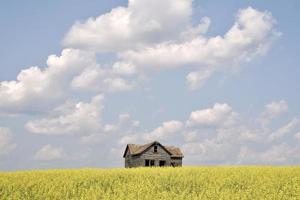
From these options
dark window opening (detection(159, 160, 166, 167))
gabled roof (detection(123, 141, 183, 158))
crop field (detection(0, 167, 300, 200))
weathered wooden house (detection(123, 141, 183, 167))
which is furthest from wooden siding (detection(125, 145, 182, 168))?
crop field (detection(0, 167, 300, 200))

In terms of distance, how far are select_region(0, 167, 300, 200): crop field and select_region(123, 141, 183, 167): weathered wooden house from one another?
1170 inches

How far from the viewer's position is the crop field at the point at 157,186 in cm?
1781

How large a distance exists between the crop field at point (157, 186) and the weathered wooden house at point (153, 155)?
2972 centimetres

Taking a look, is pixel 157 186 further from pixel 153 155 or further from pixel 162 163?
pixel 162 163

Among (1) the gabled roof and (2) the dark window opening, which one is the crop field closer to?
(1) the gabled roof

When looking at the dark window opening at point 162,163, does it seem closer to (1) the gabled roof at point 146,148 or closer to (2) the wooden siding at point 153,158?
(2) the wooden siding at point 153,158

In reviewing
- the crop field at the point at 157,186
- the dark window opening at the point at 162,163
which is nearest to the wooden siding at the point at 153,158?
the dark window opening at the point at 162,163

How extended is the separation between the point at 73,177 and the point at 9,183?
12.6 ft

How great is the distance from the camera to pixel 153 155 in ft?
184

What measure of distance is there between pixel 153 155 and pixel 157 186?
1377 inches

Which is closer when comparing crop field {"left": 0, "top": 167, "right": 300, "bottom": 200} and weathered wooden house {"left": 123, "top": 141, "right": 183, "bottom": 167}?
crop field {"left": 0, "top": 167, "right": 300, "bottom": 200}

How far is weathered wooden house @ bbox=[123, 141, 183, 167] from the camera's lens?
5572 centimetres

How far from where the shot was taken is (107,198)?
1533cm

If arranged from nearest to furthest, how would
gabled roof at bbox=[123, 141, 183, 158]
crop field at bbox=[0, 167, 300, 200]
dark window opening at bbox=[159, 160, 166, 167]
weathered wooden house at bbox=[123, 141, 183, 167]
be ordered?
crop field at bbox=[0, 167, 300, 200] → weathered wooden house at bbox=[123, 141, 183, 167] → gabled roof at bbox=[123, 141, 183, 158] → dark window opening at bbox=[159, 160, 166, 167]
